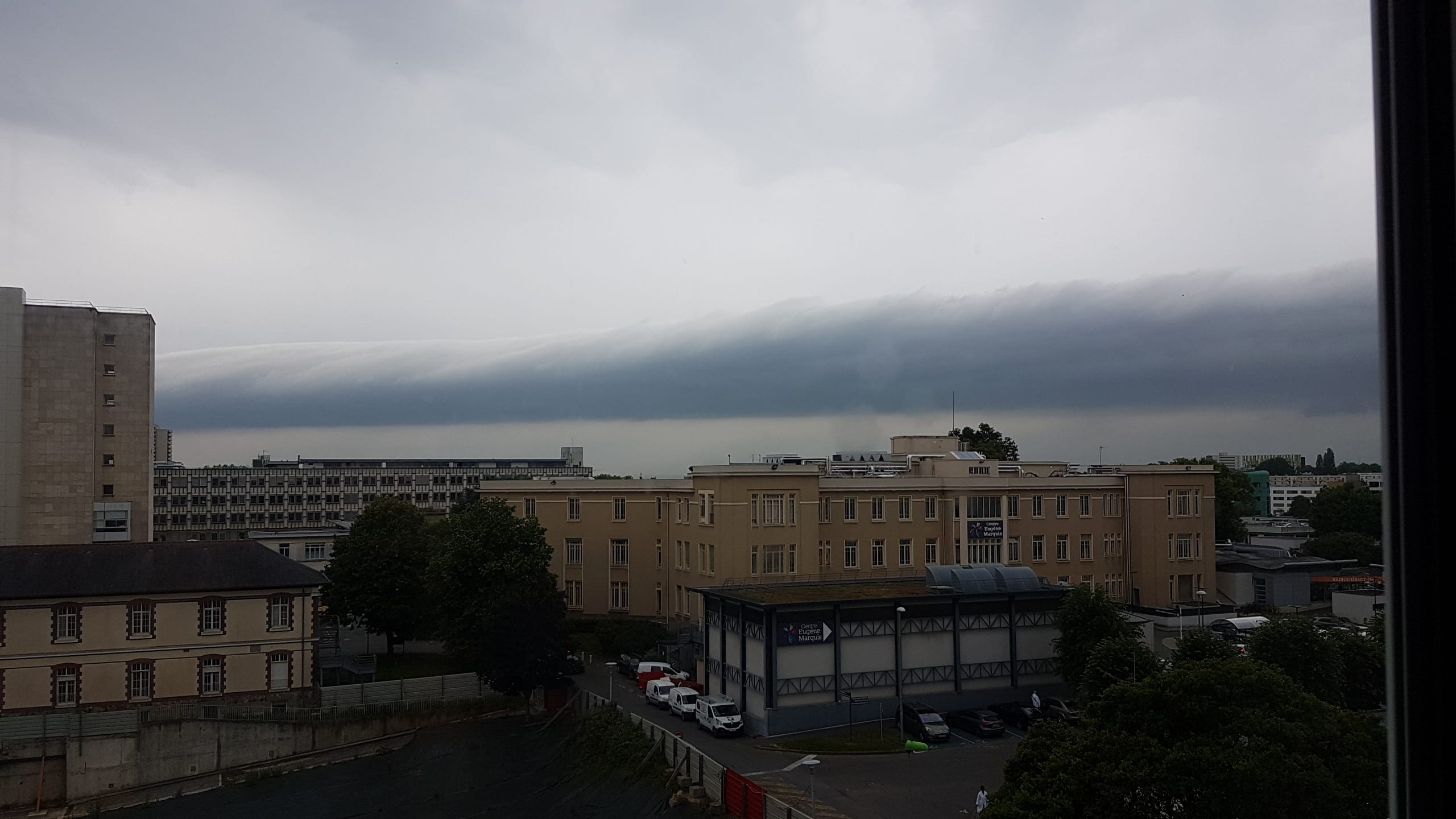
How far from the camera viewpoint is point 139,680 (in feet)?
91.9

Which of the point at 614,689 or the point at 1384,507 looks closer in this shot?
the point at 1384,507

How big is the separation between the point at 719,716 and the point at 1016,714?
754 centimetres

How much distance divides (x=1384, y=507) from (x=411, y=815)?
23.8 meters

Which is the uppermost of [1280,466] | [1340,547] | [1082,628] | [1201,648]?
[1280,466]

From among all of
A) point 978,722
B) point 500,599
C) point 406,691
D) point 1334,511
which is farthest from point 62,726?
point 1334,511

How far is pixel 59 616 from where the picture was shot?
27422 mm

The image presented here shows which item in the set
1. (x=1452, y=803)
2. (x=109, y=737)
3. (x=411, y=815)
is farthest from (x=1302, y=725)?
(x=109, y=737)

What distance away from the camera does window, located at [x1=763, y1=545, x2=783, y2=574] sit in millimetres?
33438

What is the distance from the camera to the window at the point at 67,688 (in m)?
27.3

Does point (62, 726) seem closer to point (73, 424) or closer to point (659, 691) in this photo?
point (659, 691)

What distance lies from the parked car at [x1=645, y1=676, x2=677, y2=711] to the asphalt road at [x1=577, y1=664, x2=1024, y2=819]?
2486 millimetres

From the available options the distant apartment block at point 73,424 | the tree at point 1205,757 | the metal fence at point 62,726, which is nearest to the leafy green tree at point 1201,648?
the tree at point 1205,757

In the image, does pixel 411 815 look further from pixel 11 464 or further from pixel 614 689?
pixel 11 464

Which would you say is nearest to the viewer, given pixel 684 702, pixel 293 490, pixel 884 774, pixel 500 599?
pixel 884 774
